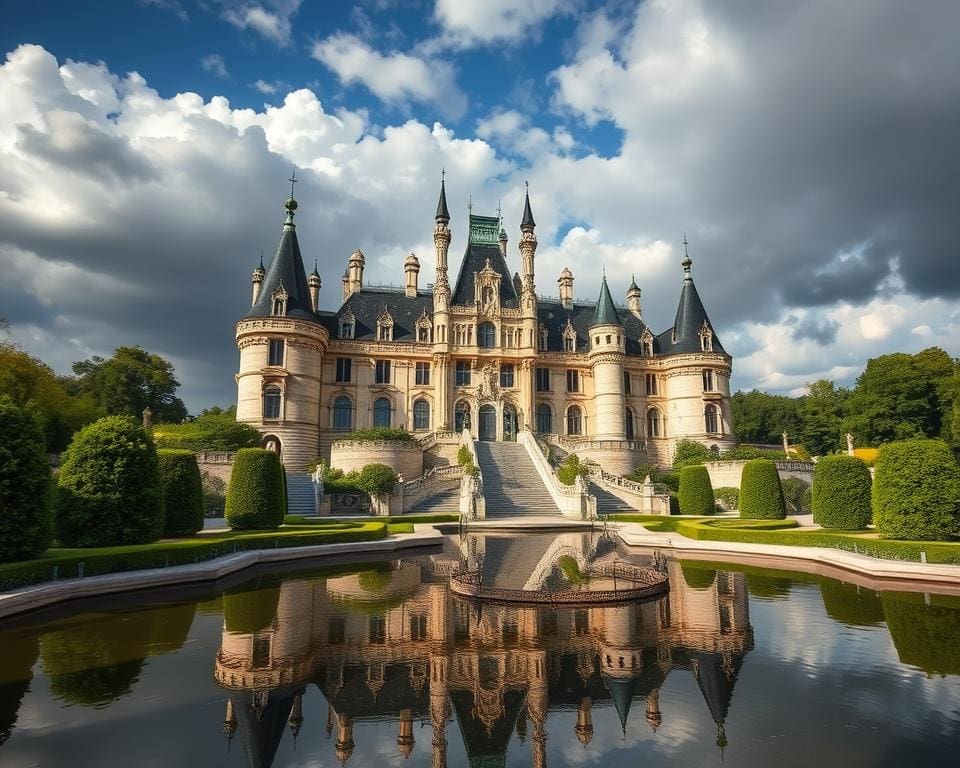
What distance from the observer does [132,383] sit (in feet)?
191

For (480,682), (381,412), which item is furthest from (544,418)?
(480,682)

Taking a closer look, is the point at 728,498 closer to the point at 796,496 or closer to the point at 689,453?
the point at 796,496

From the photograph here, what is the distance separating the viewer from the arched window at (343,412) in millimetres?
47719

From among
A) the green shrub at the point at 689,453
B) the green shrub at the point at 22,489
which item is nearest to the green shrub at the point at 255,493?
the green shrub at the point at 22,489

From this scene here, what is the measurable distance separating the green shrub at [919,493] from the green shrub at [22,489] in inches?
981

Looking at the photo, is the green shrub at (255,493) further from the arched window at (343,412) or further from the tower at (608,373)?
the tower at (608,373)

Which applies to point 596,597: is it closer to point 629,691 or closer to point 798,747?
point 629,691

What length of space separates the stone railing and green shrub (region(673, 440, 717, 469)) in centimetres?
1254

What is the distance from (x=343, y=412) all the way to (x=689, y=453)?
27.4m

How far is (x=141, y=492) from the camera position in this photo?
19.1m

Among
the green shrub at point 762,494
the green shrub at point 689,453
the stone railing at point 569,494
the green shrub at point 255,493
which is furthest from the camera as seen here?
the green shrub at point 689,453

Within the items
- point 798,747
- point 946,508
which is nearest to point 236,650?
point 798,747

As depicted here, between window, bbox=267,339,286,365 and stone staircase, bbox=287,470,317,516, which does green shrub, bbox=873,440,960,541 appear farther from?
window, bbox=267,339,286,365

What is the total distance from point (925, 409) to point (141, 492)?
59.5 meters
